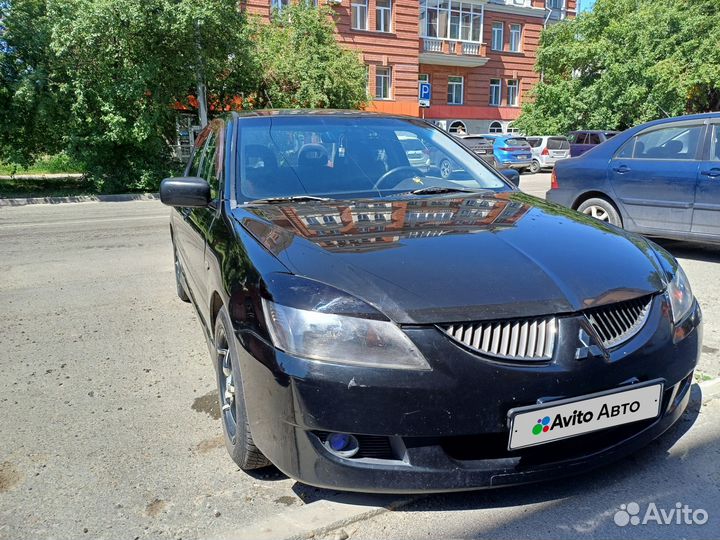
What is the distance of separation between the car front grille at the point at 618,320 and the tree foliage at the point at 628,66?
86.3 ft

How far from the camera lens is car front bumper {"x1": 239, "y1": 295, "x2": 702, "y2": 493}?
6.27 ft

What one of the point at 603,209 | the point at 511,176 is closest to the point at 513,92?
the point at 603,209

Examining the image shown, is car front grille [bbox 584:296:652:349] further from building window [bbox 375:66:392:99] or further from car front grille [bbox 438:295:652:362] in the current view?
building window [bbox 375:66:392:99]

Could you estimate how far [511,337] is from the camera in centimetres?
197

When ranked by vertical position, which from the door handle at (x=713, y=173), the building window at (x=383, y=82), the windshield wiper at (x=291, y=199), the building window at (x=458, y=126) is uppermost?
the building window at (x=383, y=82)

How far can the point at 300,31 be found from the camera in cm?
1966

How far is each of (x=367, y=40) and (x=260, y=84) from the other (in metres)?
12.8

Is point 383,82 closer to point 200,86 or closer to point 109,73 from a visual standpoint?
point 200,86

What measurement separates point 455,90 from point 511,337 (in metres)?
34.3

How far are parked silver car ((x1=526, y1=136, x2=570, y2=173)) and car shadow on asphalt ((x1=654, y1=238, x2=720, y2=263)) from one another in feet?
53.8

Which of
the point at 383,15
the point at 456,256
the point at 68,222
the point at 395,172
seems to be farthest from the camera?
the point at 383,15

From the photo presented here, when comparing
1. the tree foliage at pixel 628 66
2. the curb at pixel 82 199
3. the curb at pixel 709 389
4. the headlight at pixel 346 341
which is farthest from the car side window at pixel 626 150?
the tree foliage at pixel 628 66

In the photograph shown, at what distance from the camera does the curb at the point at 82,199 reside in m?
13.7

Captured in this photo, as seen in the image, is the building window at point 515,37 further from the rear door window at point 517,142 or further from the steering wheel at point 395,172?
the steering wheel at point 395,172
